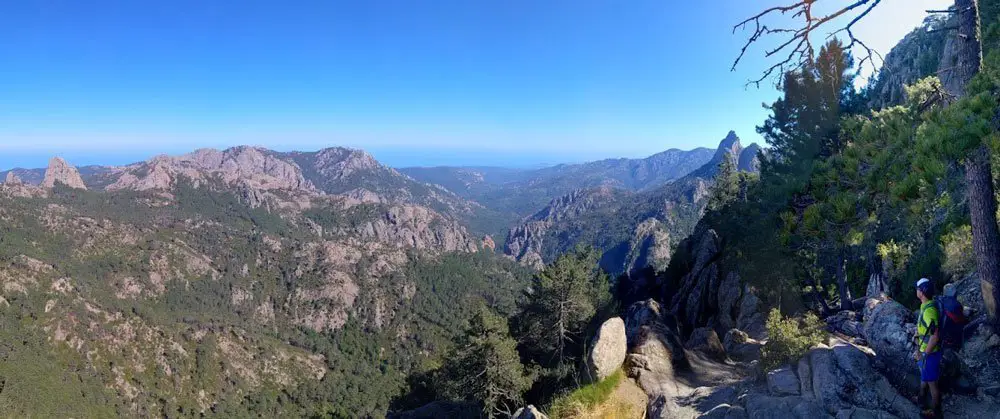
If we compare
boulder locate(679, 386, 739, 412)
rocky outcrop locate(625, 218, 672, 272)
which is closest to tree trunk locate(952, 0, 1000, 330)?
boulder locate(679, 386, 739, 412)

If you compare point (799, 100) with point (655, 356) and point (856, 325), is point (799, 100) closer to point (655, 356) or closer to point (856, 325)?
point (856, 325)

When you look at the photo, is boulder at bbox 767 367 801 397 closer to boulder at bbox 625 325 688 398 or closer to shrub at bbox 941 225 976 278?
boulder at bbox 625 325 688 398

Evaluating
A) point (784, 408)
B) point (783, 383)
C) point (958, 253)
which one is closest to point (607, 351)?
point (783, 383)

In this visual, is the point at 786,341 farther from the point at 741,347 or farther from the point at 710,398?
the point at 741,347

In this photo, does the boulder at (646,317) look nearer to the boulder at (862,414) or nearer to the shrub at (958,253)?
the shrub at (958,253)

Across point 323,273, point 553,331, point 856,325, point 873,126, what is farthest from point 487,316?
point 323,273

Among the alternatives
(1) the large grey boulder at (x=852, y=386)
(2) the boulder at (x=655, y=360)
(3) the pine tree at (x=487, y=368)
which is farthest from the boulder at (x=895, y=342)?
(3) the pine tree at (x=487, y=368)
